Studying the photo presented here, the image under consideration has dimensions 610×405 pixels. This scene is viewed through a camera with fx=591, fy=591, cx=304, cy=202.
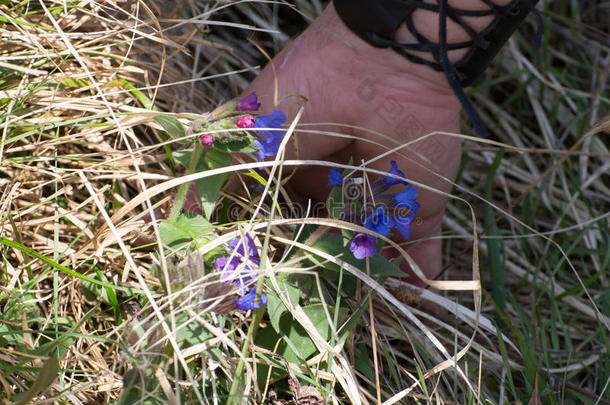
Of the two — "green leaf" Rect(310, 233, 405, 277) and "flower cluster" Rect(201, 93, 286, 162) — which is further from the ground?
"flower cluster" Rect(201, 93, 286, 162)

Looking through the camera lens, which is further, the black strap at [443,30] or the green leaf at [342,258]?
the black strap at [443,30]

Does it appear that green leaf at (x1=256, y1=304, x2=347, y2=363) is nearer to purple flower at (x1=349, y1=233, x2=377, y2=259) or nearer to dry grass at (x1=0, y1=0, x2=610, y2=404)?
dry grass at (x1=0, y1=0, x2=610, y2=404)

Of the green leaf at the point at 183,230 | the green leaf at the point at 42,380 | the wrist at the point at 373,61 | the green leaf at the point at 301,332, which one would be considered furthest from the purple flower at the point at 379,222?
the green leaf at the point at 42,380

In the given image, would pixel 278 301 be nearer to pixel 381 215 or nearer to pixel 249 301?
pixel 249 301

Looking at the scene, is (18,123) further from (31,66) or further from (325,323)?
(325,323)

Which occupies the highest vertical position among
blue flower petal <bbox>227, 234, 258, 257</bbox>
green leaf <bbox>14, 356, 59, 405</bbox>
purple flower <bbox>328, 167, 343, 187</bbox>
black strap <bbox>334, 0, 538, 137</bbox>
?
black strap <bbox>334, 0, 538, 137</bbox>

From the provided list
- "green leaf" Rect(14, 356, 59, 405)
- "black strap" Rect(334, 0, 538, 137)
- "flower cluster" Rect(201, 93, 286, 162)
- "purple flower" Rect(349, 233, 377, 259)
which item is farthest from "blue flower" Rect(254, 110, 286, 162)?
"green leaf" Rect(14, 356, 59, 405)

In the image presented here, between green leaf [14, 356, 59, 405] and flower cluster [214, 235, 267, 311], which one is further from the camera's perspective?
flower cluster [214, 235, 267, 311]

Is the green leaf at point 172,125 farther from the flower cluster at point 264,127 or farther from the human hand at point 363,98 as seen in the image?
the human hand at point 363,98

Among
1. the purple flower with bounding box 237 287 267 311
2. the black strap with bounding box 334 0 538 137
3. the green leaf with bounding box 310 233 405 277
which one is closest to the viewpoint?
the purple flower with bounding box 237 287 267 311
